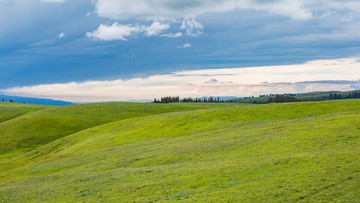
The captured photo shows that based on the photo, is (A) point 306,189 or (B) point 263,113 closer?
(A) point 306,189

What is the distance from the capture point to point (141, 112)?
124750 millimetres

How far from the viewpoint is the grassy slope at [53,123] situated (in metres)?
82.4

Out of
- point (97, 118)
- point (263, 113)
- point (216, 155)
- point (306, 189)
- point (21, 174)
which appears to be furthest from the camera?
point (97, 118)

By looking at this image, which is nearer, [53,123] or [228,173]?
[228,173]

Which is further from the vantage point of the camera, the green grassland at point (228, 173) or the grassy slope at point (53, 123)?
the grassy slope at point (53, 123)

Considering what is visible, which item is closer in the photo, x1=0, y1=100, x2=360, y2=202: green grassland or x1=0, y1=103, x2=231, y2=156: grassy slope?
x1=0, y1=100, x2=360, y2=202: green grassland

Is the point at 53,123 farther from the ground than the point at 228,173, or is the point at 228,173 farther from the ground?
the point at 228,173

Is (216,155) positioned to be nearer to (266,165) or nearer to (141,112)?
(266,165)

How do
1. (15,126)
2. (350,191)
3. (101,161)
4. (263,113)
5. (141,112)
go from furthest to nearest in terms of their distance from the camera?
(141,112), (15,126), (263,113), (101,161), (350,191)

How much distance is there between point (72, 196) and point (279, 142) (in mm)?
20754

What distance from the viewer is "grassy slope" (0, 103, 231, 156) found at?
270 feet

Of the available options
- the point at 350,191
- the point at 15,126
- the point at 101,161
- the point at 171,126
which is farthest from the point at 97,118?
the point at 350,191

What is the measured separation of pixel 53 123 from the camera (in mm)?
100250

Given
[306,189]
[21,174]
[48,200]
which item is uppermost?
[306,189]
